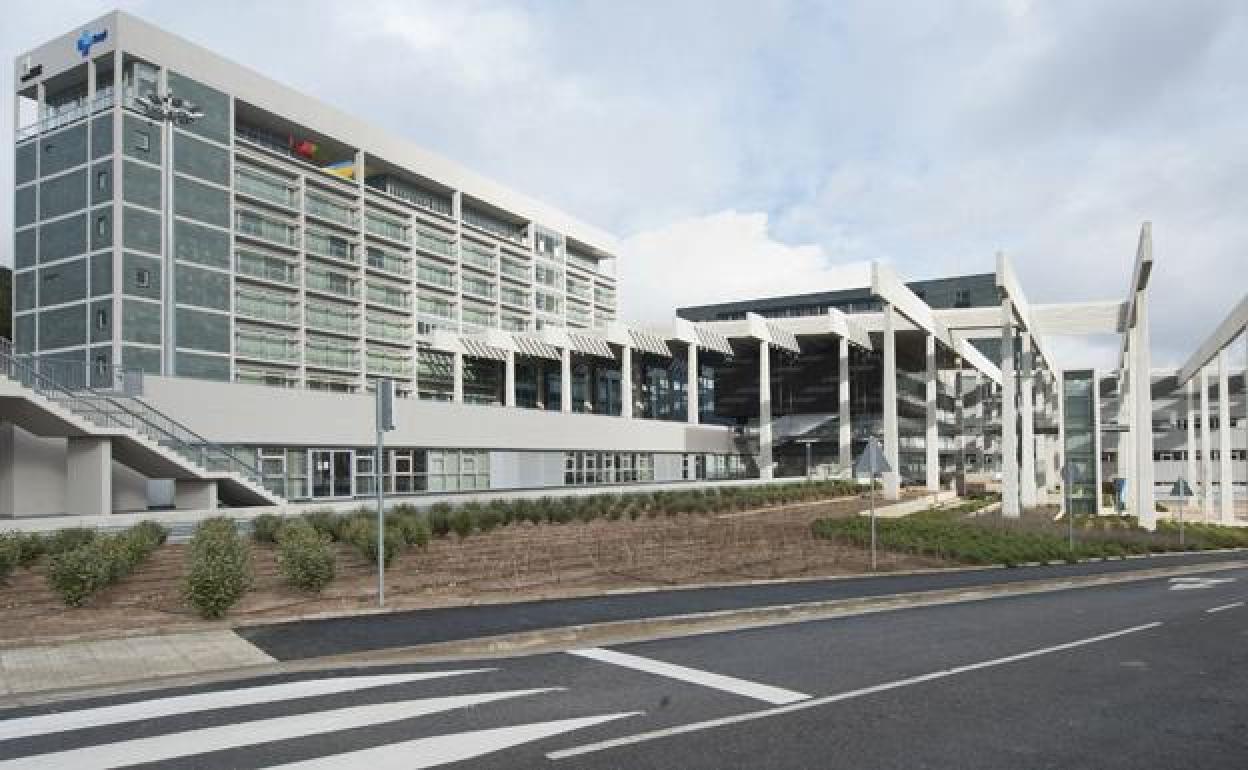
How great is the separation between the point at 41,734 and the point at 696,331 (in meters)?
51.0

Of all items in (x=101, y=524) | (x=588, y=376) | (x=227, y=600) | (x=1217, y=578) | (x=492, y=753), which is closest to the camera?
(x=492, y=753)

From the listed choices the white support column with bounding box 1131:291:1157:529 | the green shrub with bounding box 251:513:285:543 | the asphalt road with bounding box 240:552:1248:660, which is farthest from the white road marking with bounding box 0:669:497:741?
the white support column with bounding box 1131:291:1157:529

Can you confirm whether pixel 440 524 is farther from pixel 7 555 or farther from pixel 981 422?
pixel 981 422

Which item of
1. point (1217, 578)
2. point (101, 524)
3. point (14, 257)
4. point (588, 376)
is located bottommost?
point (1217, 578)

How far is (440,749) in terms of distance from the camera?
645 centimetres

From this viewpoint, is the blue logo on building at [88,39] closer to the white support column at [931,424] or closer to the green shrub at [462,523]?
the green shrub at [462,523]

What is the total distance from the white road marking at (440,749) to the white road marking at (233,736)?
66cm

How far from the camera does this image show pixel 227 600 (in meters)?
11.8

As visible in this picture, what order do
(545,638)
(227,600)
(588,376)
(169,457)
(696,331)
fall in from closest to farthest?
(545,638)
(227,600)
(169,457)
(696,331)
(588,376)

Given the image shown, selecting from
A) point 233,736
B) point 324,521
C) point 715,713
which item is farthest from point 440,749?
point 324,521

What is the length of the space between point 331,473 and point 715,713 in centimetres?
3055

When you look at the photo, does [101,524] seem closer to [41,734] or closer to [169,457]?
[169,457]

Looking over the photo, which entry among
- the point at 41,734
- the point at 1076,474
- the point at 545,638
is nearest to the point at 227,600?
the point at 545,638

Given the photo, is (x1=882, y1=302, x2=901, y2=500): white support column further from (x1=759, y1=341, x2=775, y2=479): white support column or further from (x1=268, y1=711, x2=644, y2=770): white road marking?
(x1=268, y1=711, x2=644, y2=770): white road marking
